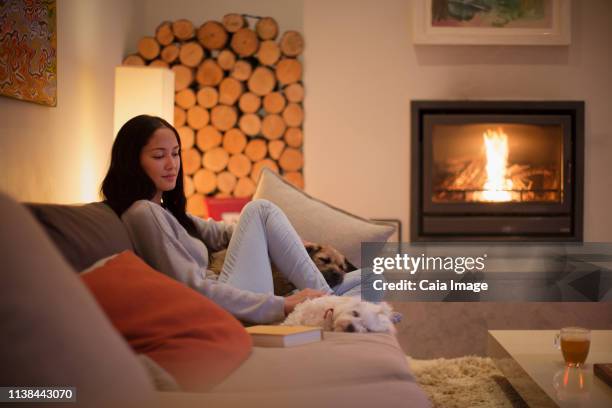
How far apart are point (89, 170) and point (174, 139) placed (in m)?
1.60

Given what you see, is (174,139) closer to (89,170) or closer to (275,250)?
(275,250)

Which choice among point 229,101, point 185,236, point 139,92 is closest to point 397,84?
point 229,101

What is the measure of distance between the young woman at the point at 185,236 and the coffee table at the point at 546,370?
0.59 meters

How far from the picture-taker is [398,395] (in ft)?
4.52

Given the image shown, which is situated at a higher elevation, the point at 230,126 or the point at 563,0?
the point at 563,0

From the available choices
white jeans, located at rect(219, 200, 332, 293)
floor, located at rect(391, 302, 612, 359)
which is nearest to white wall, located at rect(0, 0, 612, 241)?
floor, located at rect(391, 302, 612, 359)

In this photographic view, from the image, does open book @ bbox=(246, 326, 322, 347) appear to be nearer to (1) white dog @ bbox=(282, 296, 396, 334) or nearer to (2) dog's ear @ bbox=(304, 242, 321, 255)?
(1) white dog @ bbox=(282, 296, 396, 334)

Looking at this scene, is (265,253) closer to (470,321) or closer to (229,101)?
(470,321)

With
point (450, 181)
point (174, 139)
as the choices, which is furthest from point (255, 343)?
point (450, 181)

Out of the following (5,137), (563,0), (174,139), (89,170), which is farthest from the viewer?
(563,0)

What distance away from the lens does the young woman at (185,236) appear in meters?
2.03

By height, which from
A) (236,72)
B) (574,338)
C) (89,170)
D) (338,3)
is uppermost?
(338,3)

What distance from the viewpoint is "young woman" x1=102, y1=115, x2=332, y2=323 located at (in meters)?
2.03

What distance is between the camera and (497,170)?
175 inches
